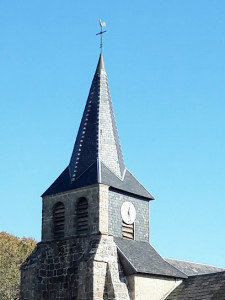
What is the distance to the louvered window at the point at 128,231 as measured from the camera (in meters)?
28.2

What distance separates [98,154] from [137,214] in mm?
3404

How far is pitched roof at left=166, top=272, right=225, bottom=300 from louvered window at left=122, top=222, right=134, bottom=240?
10.5 ft

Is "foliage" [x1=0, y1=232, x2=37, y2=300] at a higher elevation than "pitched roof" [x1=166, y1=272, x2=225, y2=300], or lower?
higher

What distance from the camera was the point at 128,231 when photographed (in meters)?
28.5

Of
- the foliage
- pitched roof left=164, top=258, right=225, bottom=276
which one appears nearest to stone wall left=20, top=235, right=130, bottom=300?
pitched roof left=164, top=258, right=225, bottom=276

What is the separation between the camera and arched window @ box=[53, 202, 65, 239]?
2856 centimetres

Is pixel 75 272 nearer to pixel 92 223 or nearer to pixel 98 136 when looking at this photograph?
pixel 92 223

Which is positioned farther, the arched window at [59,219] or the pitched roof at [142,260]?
the arched window at [59,219]

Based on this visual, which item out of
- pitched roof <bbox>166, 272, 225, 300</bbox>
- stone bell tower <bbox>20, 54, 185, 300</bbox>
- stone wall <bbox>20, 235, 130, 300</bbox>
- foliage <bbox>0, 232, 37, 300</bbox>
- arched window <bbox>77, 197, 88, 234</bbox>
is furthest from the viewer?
foliage <bbox>0, 232, 37, 300</bbox>

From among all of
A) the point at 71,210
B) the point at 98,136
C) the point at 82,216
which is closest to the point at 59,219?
the point at 71,210

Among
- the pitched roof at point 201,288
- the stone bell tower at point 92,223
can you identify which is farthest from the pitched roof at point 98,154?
the pitched roof at point 201,288

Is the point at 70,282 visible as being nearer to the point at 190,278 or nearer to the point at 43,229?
the point at 43,229

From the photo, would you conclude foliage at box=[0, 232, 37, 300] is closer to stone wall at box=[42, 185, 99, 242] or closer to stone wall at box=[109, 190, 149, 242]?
stone wall at box=[42, 185, 99, 242]

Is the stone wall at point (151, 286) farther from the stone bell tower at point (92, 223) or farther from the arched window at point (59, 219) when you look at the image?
the arched window at point (59, 219)
